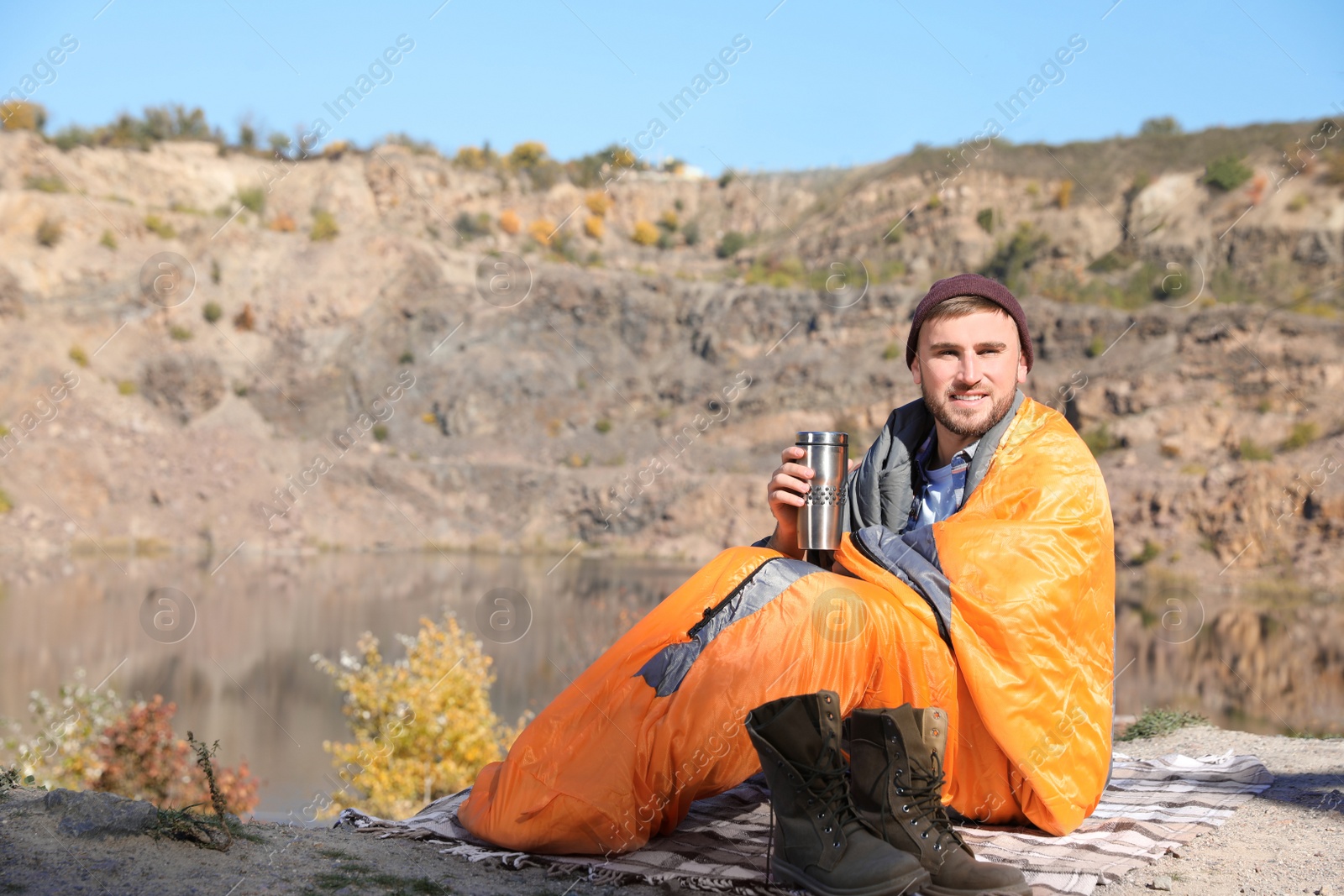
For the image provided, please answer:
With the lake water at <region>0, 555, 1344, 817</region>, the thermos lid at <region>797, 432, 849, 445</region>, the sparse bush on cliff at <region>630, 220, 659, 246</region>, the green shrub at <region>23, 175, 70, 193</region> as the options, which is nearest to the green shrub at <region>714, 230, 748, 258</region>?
the sparse bush on cliff at <region>630, 220, 659, 246</region>

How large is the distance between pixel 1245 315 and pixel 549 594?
19367mm

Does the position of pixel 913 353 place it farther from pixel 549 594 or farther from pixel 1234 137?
pixel 1234 137

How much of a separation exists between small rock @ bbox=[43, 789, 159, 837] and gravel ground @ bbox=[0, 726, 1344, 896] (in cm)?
3

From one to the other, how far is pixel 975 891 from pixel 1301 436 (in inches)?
985

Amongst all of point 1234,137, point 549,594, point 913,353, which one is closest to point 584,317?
point 549,594

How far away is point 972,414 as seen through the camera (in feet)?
10.5

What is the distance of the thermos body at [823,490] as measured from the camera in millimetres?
2939

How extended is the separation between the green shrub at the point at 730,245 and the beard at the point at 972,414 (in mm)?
37395

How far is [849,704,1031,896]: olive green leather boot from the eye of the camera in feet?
8.14

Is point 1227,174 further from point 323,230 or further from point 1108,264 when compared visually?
point 323,230

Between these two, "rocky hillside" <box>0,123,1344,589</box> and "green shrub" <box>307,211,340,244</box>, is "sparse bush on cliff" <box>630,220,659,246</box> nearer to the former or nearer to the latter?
"rocky hillside" <box>0,123,1344,589</box>

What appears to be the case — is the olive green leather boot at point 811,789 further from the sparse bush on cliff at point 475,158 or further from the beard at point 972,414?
the sparse bush on cliff at point 475,158

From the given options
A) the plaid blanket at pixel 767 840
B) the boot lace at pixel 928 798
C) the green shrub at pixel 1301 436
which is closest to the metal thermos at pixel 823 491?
the boot lace at pixel 928 798

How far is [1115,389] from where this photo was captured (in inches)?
1044
